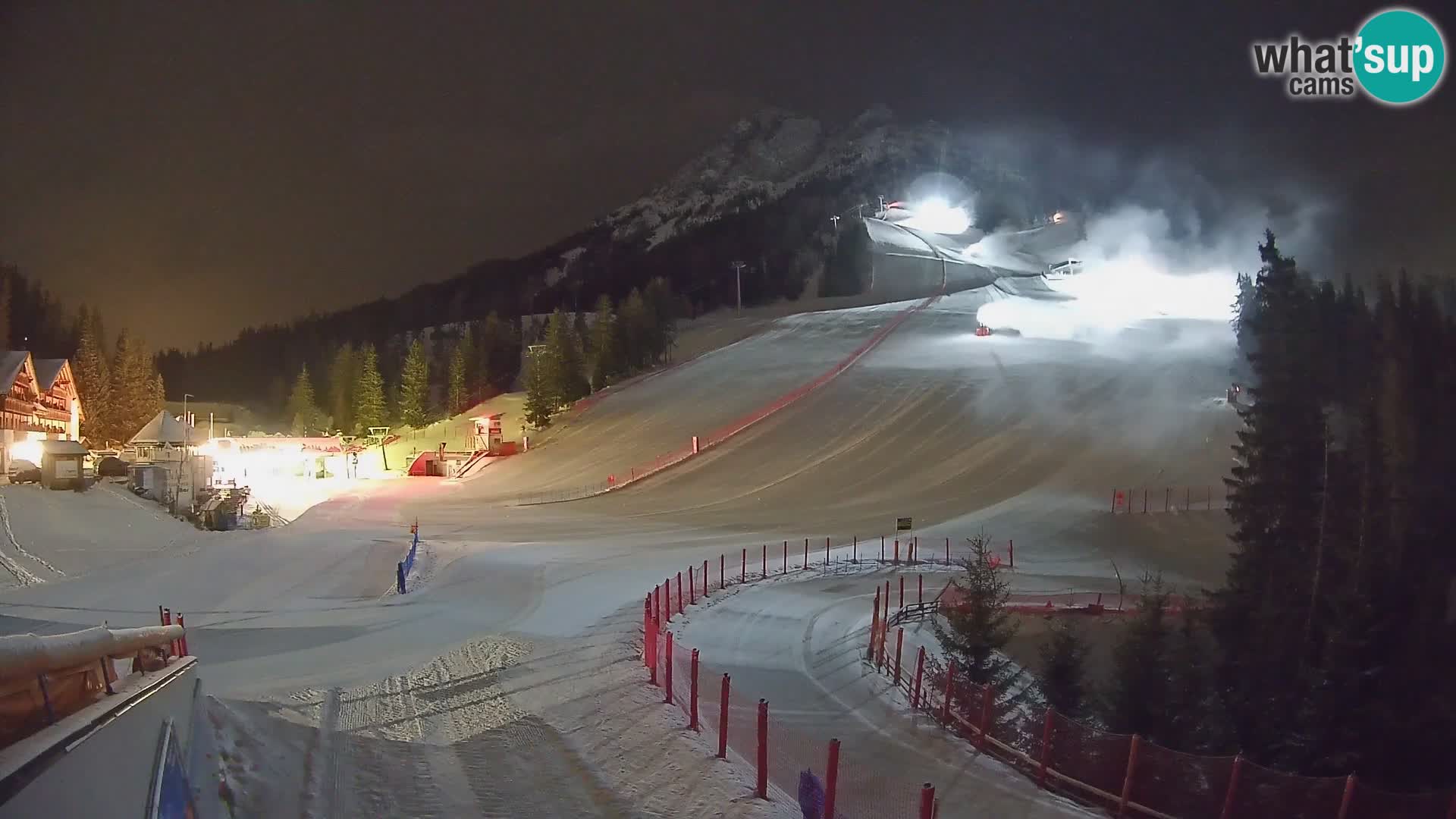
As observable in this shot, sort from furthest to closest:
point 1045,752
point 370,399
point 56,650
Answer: point 370,399 → point 1045,752 → point 56,650

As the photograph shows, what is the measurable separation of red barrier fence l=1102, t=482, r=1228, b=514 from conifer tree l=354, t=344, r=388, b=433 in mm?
62829

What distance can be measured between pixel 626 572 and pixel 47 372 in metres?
53.7

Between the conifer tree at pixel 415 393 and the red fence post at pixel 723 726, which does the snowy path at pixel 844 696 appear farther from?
the conifer tree at pixel 415 393

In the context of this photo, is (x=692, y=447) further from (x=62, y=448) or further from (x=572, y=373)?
(x=62, y=448)

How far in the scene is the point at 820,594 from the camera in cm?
2158

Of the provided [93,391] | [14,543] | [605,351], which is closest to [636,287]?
[605,351]

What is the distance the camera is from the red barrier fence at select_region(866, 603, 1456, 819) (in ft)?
27.9

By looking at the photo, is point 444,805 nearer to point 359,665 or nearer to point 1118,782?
point 359,665

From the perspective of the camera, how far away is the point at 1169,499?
3562cm

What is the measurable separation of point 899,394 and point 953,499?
51.4 ft

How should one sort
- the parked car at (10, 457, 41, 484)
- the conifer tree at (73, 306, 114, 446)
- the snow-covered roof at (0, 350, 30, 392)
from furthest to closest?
the conifer tree at (73, 306, 114, 446) < the snow-covered roof at (0, 350, 30, 392) < the parked car at (10, 457, 41, 484)

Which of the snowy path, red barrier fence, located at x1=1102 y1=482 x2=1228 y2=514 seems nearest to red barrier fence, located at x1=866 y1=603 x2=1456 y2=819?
the snowy path

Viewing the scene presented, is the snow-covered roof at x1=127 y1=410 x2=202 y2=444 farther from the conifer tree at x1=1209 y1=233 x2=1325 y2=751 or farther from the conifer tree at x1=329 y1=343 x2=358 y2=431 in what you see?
the conifer tree at x1=1209 y1=233 x2=1325 y2=751

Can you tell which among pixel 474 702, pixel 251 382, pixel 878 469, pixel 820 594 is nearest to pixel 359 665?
pixel 474 702
